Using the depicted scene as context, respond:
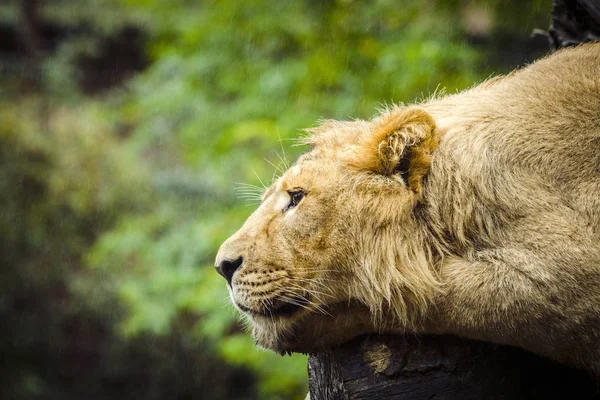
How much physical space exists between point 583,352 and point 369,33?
139 inches

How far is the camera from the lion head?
8.47 feet

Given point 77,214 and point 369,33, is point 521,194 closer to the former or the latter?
point 369,33

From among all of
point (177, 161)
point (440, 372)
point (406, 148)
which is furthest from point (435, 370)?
point (177, 161)

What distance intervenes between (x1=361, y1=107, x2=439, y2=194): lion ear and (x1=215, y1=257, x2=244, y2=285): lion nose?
2.13ft

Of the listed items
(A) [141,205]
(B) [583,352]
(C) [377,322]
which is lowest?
(B) [583,352]

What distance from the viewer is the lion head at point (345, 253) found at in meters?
2.58

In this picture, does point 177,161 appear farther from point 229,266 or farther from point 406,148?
point 406,148

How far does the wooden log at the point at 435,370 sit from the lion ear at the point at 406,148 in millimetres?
623

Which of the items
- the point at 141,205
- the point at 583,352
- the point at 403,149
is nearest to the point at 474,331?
the point at 583,352

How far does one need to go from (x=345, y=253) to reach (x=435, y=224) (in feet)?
1.22

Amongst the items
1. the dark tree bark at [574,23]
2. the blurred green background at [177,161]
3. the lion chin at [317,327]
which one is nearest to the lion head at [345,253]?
the lion chin at [317,327]

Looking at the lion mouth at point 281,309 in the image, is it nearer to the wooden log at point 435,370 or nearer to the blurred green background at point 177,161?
the wooden log at point 435,370

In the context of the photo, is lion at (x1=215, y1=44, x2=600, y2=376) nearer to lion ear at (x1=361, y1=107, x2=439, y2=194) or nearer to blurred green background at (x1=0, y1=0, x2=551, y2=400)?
lion ear at (x1=361, y1=107, x2=439, y2=194)

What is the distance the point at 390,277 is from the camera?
2.60 m
